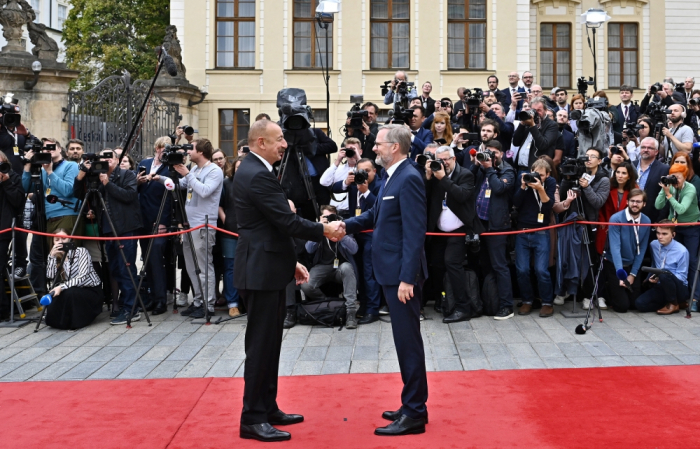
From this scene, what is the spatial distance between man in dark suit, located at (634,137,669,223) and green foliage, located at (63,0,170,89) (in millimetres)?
22401

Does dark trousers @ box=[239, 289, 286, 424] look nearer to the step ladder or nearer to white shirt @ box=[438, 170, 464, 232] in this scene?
white shirt @ box=[438, 170, 464, 232]

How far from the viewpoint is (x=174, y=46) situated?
21188 mm

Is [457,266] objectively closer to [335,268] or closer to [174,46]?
[335,268]

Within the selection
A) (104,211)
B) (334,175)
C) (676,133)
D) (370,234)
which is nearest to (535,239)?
(370,234)

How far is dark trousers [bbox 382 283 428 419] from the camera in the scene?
5.43 m

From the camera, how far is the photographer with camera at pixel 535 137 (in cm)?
1002

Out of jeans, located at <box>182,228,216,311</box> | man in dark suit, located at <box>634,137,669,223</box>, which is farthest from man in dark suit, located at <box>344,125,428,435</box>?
man in dark suit, located at <box>634,137,669,223</box>

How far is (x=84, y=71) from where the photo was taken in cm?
3088

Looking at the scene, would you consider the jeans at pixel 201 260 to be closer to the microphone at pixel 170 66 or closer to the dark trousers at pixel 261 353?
the microphone at pixel 170 66

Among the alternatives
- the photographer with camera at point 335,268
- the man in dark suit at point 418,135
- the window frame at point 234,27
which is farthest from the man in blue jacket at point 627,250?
the window frame at point 234,27

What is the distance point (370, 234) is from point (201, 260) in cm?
203

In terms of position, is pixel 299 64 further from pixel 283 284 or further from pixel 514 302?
pixel 283 284

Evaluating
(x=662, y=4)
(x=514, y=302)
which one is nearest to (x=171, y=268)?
(x=514, y=302)

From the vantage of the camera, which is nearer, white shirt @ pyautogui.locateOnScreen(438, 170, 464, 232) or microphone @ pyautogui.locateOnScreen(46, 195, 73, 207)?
white shirt @ pyautogui.locateOnScreen(438, 170, 464, 232)
